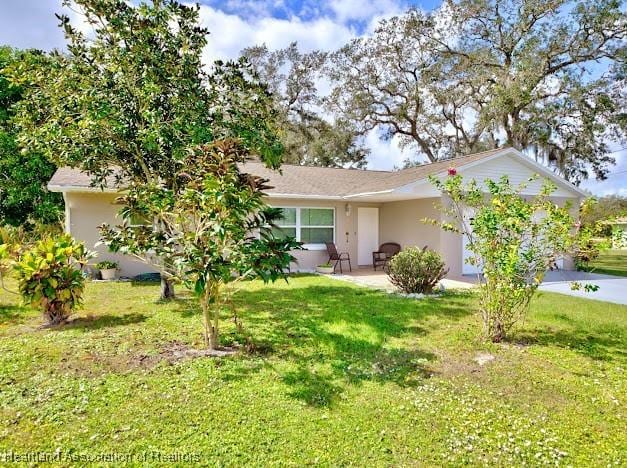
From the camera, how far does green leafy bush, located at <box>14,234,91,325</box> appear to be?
6.12 m

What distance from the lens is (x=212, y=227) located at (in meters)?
4.39

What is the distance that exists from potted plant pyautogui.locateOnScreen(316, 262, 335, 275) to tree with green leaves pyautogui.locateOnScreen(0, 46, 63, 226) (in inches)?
431

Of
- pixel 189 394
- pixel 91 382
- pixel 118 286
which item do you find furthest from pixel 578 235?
pixel 118 286

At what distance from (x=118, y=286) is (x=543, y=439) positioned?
1007 cm

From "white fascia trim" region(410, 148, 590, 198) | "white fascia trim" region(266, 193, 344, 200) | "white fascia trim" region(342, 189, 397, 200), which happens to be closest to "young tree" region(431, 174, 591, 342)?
"white fascia trim" region(342, 189, 397, 200)

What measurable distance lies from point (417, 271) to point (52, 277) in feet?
23.9

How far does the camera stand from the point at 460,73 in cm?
2125

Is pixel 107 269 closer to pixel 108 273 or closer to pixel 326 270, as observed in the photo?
pixel 108 273

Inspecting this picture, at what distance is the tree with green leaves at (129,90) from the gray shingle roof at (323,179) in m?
3.39

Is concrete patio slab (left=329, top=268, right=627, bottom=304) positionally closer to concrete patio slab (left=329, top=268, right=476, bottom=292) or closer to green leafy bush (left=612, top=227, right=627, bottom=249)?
concrete patio slab (left=329, top=268, right=476, bottom=292)

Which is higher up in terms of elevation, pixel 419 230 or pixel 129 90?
pixel 129 90

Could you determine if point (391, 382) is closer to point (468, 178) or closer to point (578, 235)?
point (578, 235)

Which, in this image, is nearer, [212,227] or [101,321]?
A: [212,227]

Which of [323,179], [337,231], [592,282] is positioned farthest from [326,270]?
[592,282]
